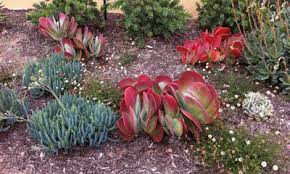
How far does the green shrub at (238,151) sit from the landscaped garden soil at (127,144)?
0.23 feet

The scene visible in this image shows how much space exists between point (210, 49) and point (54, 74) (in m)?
1.40

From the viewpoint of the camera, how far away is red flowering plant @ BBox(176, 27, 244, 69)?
4.09 m

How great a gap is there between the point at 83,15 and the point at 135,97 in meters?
1.68

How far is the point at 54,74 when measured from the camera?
12.7 ft

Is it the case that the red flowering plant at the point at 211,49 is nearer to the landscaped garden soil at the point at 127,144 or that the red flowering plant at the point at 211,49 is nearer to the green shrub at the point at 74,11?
the landscaped garden soil at the point at 127,144

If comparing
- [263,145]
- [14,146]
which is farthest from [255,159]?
[14,146]

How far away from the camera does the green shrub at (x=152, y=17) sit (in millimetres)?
4383

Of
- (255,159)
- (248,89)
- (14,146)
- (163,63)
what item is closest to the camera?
(255,159)

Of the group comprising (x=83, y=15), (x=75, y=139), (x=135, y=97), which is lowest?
(x=75, y=139)

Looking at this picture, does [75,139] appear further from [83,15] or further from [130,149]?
[83,15]

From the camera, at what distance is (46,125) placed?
3.19 m

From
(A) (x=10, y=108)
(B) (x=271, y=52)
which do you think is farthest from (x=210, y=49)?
(A) (x=10, y=108)

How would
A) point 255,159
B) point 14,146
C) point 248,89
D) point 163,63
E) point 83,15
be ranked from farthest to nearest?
1. point 83,15
2. point 163,63
3. point 248,89
4. point 14,146
5. point 255,159

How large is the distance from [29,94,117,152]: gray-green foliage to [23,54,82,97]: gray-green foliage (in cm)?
43
